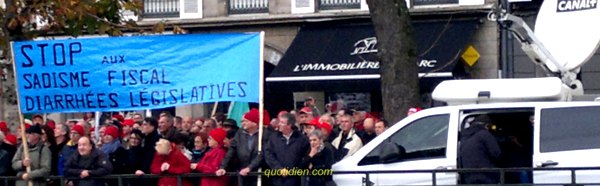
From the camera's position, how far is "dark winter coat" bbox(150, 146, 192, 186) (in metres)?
14.1

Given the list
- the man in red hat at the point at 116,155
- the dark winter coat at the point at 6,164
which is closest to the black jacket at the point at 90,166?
the man in red hat at the point at 116,155

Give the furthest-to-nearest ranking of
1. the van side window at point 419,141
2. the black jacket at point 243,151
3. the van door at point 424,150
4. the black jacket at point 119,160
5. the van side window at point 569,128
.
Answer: the black jacket at point 119,160 < the black jacket at point 243,151 < the van side window at point 419,141 < the van door at point 424,150 < the van side window at point 569,128

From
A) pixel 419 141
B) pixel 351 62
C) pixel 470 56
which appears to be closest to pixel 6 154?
pixel 419 141

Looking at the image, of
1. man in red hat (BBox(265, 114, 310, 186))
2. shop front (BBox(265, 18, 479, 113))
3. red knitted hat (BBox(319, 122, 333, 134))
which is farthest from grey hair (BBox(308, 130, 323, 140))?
shop front (BBox(265, 18, 479, 113))

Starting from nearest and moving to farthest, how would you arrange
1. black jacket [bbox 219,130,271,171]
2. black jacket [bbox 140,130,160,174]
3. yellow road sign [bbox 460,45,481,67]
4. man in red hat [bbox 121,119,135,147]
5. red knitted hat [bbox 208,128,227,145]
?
black jacket [bbox 219,130,271,171]
red knitted hat [bbox 208,128,227,145]
black jacket [bbox 140,130,160,174]
man in red hat [bbox 121,119,135,147]
yellow road sign [bbox 460,45,481,67]

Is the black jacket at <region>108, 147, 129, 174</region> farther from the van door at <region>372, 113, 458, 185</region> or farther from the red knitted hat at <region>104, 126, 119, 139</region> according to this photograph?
the van door at <region>372, 113, 458, 185</region>

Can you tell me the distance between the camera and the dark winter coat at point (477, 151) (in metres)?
13.5

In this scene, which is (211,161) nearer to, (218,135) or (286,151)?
(218,135)

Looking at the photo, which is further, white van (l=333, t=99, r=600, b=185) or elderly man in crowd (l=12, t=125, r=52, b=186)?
Answer: elderly man in crowd (l=12, t=125, r=52, b=186)

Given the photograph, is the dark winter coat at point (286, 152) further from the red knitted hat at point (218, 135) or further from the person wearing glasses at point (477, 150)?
the person wearing glasses at point (477, 150)

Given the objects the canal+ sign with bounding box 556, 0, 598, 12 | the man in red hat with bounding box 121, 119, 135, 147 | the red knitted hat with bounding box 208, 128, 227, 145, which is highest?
the canal+ sign with bounding box 556, 0, 598, 12

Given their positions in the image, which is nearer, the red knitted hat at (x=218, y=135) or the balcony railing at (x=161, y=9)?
the red knitted hat at (x=218, y=135)

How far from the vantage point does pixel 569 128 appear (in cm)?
1341

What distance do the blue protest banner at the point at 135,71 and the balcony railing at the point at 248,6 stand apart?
1394 centimetres
